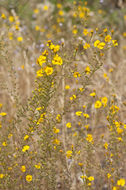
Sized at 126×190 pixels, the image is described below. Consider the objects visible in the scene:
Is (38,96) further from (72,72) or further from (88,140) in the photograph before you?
(88,140)

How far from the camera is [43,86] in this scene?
5.33 feet

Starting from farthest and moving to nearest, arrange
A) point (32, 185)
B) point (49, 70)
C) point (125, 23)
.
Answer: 1. point (125, 23)
2. point (32, 185)
3. point (49, 70)

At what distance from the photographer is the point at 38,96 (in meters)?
1.66

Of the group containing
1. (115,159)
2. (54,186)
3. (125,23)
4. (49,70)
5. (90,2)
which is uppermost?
(90,2)

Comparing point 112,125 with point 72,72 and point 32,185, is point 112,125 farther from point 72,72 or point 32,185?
point 32,185

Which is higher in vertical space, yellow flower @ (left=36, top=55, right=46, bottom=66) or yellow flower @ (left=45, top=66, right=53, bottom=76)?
yellow flower @ (left=36, top=55, right=46, bottom=66)

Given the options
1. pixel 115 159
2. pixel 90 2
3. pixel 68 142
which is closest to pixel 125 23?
pixel 90 2

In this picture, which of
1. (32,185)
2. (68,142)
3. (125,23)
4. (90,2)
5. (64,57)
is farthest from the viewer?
(90,2)

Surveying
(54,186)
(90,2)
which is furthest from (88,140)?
(90,2)

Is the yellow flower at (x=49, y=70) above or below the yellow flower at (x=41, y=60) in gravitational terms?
below

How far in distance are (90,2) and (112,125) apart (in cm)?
601

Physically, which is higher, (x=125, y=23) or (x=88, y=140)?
(x=125, y=23)

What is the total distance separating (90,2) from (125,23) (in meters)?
1.62

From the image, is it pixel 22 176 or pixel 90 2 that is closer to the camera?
pixel 22 176
